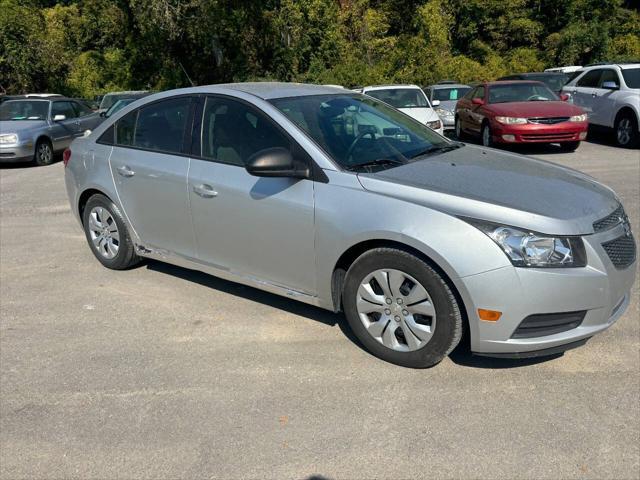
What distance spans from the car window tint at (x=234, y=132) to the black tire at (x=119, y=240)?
1263 mm

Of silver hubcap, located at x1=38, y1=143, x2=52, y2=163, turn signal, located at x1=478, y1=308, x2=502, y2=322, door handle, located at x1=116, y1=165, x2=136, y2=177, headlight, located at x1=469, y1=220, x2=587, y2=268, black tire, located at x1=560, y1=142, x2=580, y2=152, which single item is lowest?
black tire, located at x1=560, y1=142, x2=580, y2=152

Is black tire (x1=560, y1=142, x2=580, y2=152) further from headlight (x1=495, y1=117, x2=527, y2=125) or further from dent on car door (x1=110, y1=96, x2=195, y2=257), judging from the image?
dent on car door (x1=110, y1=96, x2=195, y2=257)

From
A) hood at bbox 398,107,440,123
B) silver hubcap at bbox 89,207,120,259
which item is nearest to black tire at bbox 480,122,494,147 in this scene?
hood at bbox 398,107,440,123

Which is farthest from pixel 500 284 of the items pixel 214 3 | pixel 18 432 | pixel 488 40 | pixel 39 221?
pixel 488 40

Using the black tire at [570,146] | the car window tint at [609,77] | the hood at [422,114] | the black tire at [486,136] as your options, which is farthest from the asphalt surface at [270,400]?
the car window tint at [609,77]

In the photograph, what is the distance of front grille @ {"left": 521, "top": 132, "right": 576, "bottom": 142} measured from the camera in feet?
38.9

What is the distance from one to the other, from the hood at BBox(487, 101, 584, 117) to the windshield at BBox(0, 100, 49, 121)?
9.95 m

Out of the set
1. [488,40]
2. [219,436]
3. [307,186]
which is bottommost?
[219,436]

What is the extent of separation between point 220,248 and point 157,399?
1.32 meters

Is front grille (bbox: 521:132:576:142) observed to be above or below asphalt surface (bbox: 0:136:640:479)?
above

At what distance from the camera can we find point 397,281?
3631 millimetres

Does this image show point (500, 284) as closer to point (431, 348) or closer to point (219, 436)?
point (431, 348)

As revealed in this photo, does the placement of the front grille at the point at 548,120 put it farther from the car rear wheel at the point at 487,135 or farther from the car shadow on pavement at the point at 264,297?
the car shadow on pavement at the point at 264,297

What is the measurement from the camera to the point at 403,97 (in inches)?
534
